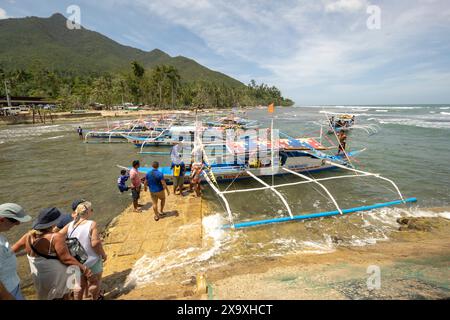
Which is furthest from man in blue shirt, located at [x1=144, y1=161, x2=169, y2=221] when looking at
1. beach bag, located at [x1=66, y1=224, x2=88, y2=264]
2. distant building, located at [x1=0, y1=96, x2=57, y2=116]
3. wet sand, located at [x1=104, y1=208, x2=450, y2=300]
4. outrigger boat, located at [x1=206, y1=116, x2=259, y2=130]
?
distant building, located at [x1=0, y1=96, x2=57, y2=116]

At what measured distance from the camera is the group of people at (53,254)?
272 cm

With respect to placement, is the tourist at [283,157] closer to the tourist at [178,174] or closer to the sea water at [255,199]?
the sea water at [255,199]

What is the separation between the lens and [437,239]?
6953 millimetres

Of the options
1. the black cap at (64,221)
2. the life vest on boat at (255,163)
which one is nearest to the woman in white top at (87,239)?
the black cap at (64,221)

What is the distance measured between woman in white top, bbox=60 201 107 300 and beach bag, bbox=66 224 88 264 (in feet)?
0.71

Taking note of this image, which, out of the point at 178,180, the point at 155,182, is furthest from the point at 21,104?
the point at 155,182

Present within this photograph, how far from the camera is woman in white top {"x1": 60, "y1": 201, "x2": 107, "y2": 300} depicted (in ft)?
12.0

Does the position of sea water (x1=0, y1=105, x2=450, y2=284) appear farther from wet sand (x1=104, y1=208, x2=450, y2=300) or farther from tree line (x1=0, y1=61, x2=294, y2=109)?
tree line (x1=0, y1=61, x2=294, y2=109)

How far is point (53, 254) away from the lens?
2.97 meters

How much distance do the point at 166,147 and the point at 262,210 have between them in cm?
1744

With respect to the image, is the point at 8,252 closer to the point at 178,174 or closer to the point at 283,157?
the point at 178,174
